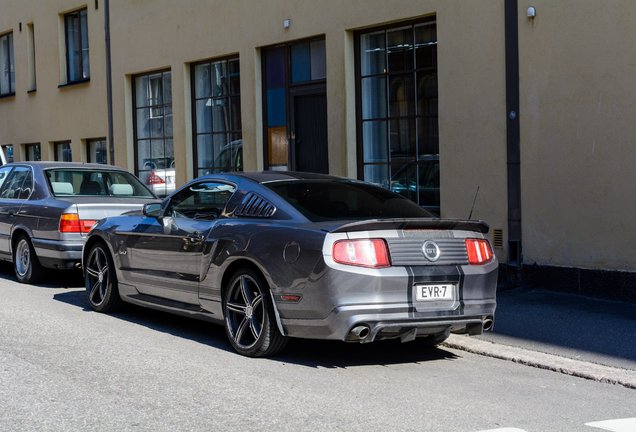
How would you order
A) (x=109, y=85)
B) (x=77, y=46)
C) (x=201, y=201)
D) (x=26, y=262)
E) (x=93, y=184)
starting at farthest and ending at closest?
(x=77, y=46), (x=109, y=85), (x=93, y=184), (x=26, y=262), (x=201, y=201)

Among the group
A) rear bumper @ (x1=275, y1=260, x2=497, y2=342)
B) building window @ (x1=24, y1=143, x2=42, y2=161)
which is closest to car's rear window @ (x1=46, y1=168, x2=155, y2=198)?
rear bumper @ (x1=275, y1=260, x2=497, y2=342)

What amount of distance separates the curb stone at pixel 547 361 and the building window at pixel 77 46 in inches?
580

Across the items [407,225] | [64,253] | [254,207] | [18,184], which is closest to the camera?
[407,225]

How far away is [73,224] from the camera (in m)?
11.2

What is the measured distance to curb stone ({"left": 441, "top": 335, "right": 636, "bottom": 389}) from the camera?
7.09 meters

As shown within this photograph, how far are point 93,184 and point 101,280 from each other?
2.92 meters

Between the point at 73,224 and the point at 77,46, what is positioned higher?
the point at 77,46

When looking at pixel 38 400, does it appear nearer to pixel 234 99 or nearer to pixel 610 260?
pixel 610 260

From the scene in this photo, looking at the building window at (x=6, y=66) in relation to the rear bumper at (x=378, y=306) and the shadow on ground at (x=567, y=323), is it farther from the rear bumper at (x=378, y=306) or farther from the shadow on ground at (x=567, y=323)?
the rear bumper at (x=378, y=306)

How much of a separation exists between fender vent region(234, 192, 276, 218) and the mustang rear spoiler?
896 mm

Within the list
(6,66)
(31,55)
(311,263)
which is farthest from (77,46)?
(311,263)

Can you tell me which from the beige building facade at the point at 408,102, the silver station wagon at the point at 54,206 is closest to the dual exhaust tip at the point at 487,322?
the beige building facade at the point at 408,102

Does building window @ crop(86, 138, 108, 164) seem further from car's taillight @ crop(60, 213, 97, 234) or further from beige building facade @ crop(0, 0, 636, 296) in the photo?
car's taillight @ crop(60, 213, 97, 234)

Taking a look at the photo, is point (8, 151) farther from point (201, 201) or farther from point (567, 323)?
point (567, 323)
